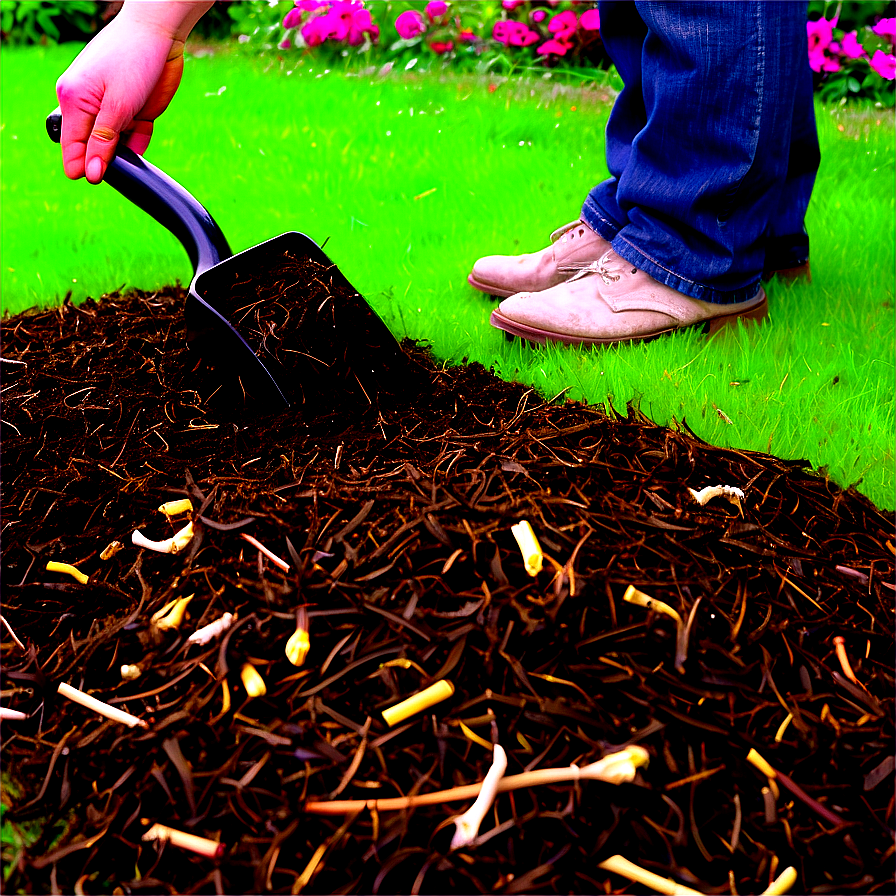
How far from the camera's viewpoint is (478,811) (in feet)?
3.44

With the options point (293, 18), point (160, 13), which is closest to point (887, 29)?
point (293, 18)

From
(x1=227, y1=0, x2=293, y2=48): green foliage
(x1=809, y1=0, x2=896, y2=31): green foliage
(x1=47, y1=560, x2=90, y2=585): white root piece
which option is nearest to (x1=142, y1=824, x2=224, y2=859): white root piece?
(x1=47, y1=560, x2=90, y2=585): white root piece

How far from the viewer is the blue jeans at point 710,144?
7.00 feet

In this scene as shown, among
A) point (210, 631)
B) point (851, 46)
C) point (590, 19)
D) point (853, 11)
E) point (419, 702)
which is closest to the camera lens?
point (419, 702)

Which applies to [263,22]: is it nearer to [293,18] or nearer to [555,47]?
[293,18]

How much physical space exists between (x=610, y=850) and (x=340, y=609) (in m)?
0.53

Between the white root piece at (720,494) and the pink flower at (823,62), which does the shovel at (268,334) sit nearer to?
the white root piece at (720,494)

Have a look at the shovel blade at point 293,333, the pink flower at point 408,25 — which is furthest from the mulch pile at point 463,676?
the pink flower at point 408,25

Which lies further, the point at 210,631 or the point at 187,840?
the point at 210,631

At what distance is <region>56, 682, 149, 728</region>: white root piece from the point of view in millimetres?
1203

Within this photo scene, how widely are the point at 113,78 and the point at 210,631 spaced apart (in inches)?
59.6

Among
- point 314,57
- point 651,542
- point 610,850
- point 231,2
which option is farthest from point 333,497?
point 231,2

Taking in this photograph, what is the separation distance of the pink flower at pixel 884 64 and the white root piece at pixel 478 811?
16.7 ft

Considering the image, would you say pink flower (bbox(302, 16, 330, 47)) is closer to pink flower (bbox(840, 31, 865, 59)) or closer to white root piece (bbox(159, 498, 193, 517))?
pink flower (bbox(840, 31, 865, 59))
